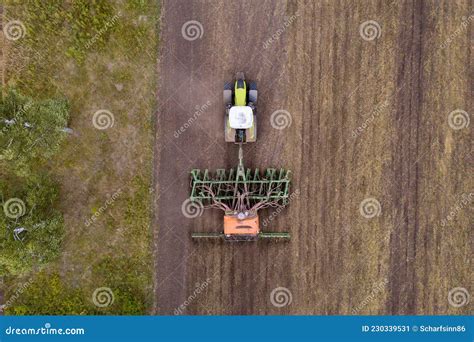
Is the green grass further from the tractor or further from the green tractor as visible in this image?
the green tractor

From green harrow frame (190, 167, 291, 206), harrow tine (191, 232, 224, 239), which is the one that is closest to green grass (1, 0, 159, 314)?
harrow tine (191, 232, 224, 239)

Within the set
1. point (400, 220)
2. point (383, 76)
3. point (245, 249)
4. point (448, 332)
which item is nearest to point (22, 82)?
point (245, 249)

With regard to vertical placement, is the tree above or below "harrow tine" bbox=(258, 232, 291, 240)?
above

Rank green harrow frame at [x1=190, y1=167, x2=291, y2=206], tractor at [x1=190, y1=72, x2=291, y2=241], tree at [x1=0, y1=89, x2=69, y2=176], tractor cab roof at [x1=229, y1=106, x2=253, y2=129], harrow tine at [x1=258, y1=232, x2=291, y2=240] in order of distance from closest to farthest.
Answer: tree at [x1=0, y1=89, x2=69, y2=176]
tractor cab roof at [x1=229, y1=106, x2=253, y2=129]
tractor at [x1=190, y1=72, x2=291, y2=241]
green harrow frame at [x1=190, y1=167, x2=291, y2=206]
harrow tine at [x1=258, y1=232, x2=291, y2=240]

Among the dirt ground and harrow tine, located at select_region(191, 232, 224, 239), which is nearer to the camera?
the dirt ground

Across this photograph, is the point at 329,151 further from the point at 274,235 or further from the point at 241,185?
the point at 274,235

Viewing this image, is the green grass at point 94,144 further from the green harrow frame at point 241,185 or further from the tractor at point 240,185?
the tractor at point 240,185

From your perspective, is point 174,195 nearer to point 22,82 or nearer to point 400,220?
point 22,82
